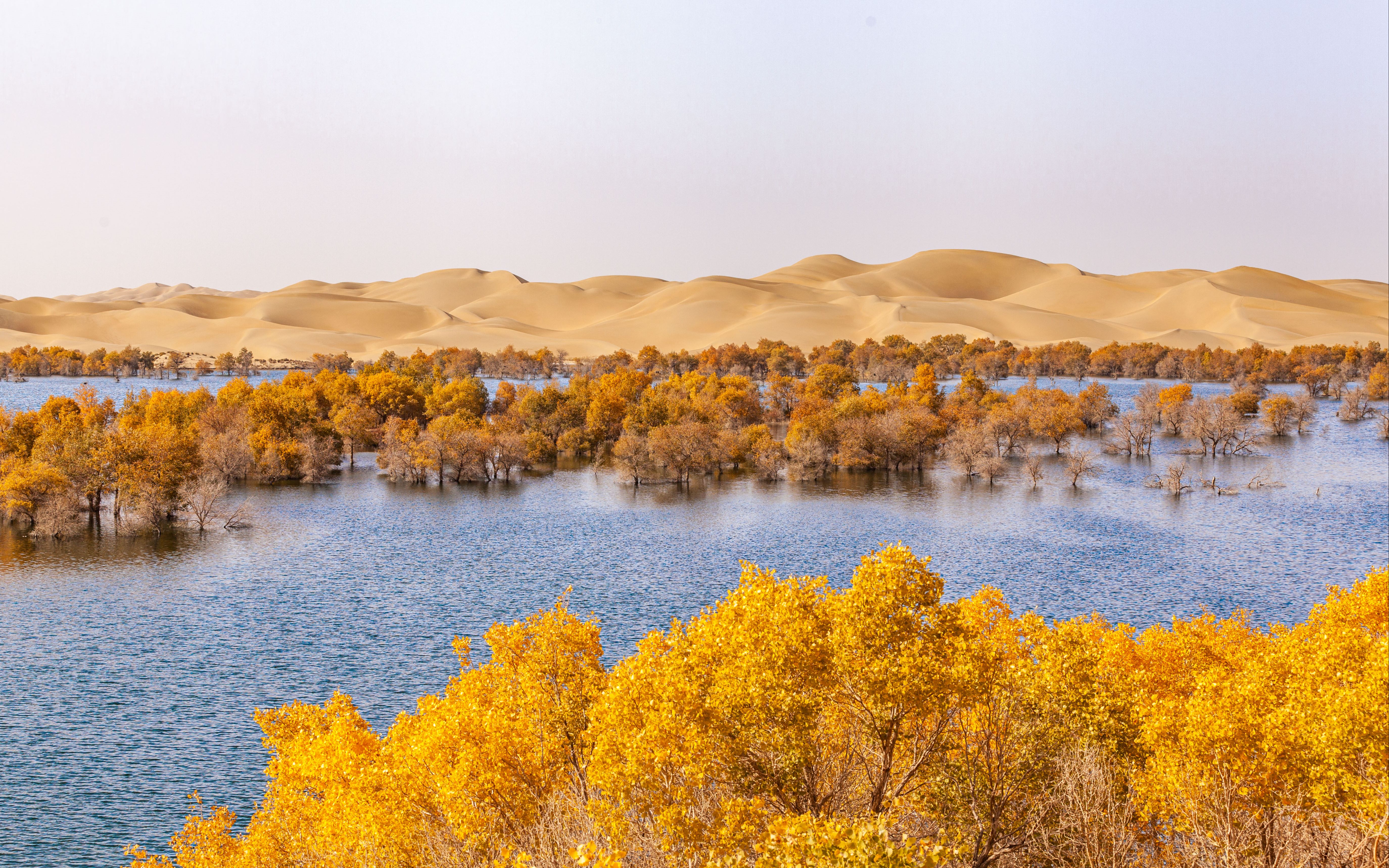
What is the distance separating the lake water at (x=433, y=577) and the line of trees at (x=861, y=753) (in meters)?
9.30

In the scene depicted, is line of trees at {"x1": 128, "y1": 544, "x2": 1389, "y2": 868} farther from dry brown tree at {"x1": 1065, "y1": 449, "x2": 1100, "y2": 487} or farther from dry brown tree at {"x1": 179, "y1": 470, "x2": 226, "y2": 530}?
dry brown tree at {"x1": 1065, "y1": 449, "x2": 1100, "y2": 487}

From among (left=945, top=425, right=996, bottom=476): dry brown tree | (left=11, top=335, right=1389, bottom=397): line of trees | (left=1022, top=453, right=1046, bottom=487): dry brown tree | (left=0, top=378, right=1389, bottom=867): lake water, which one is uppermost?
(left=11, top=335, right=1389, bottom=397): line of trees

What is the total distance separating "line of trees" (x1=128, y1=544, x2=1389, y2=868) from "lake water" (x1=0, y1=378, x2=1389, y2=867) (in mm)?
9305

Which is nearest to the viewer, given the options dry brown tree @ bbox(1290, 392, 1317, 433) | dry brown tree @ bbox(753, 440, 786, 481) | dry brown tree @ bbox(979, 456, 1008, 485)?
dry brown tree @ bbox(979, 456, 1008, 485)

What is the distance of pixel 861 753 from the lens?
1664cm

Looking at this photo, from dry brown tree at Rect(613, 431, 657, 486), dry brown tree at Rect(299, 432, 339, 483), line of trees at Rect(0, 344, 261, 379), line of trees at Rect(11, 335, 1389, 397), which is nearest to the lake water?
dry brown tree at Rect(299, 432, 339, 483)

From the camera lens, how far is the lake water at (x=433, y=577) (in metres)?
27.1

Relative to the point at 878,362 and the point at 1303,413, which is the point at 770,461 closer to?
the point at 1303,413

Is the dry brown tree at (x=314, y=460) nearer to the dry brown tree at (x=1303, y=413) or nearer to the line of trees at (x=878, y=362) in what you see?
the line of trees at (x=878, y=362)

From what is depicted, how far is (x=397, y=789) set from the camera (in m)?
16.9

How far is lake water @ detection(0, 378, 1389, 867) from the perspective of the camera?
1069 inches

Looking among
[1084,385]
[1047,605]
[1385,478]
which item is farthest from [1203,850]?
[1084,385]

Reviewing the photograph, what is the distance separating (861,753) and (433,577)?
34.4m

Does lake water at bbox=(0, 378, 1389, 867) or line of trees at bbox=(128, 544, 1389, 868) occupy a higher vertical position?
line of trees at bbox=(128, 544, 1389, 868)
